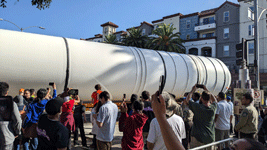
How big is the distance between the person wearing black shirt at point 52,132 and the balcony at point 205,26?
36.1 m

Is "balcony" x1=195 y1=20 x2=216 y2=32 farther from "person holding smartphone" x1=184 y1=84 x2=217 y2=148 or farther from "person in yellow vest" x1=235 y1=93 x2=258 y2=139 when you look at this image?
"person holding smartphone" x1=184 y1=84 x2=217 y2=148

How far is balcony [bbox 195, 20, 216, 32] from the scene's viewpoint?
3455 centimetres

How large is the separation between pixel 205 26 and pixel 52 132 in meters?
36.9

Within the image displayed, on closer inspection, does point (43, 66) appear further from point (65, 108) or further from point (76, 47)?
point (65, 108)

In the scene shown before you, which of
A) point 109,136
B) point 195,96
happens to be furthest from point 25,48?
point 195,96

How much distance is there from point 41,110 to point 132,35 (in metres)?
30.1

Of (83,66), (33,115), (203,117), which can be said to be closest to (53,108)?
(33,115)

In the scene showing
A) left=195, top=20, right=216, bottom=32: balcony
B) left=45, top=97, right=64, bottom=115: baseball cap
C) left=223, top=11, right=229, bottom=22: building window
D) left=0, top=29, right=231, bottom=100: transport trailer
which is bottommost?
left=45, top=97, right=64, bottom=115: baseball cap

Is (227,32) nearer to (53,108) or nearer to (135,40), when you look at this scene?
(135,40)

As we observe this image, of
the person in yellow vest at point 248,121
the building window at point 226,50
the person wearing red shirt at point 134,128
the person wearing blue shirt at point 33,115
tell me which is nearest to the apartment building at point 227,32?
the building window at point 226,50

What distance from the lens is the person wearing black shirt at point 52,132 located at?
2.44 metres

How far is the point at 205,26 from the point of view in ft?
116

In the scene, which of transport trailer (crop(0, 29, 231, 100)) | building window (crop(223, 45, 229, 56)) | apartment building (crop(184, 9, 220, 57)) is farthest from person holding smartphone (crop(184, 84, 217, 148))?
apartment building (crop(184, 9, 220, 57))

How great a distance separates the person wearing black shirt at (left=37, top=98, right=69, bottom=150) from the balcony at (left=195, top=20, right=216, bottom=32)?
36112mm
